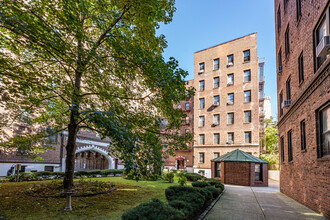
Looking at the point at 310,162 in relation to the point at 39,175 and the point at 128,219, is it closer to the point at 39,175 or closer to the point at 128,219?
the point at 128,219

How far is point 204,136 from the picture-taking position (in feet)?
107

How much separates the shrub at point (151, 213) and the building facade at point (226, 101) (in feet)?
86.3

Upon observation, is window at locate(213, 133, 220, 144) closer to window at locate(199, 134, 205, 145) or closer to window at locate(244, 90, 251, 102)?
window at locate(199, 134, 205, 145)

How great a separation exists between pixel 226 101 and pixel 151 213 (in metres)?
29.0

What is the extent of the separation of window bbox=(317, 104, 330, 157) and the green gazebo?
11398 millimetres

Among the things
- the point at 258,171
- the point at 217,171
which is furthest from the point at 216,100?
the point at 258,171

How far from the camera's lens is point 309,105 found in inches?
343


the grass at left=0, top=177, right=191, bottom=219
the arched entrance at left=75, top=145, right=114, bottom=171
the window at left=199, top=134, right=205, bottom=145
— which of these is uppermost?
the window at left=199, top=134, right=205, bottom=145

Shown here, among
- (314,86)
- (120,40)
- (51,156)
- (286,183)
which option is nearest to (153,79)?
(120,40)

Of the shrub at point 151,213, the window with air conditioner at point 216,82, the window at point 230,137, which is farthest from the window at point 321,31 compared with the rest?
the window with air conditioner at point 216,82

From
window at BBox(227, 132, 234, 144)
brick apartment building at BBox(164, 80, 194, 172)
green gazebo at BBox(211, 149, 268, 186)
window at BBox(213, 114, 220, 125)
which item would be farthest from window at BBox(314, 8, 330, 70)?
brick apartment building at BBox(164, 80, 194, 172)

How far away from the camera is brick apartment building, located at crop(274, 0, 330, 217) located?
7109 millimetres

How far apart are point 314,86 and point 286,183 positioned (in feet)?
25.8

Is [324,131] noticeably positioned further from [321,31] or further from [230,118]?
[230,118]
